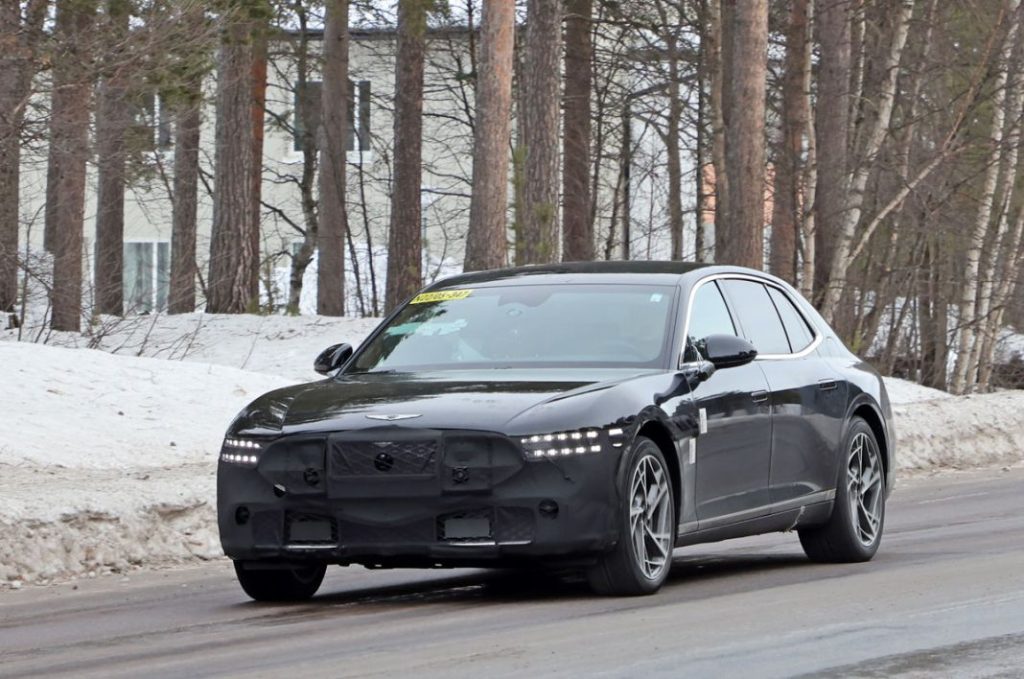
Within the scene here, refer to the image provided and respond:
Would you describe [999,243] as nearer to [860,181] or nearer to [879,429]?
[860,181]

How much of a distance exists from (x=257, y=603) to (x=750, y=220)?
53.1 ft

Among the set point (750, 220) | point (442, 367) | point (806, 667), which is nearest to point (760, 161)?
point (750, 220)

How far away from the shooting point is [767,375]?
33.4 ft

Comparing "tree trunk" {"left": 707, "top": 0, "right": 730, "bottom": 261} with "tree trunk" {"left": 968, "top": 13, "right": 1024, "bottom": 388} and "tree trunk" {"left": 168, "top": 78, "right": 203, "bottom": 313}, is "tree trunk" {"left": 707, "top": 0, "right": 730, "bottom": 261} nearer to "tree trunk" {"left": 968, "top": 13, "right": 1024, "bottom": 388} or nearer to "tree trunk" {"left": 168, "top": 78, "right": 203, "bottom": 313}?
"tree trunk" {"left": 968, "top": 13, "right": 1024, "bottom": 388}

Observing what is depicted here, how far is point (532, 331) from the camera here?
9711 mm

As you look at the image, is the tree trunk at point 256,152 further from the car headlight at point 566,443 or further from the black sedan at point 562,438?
the car headlight at point 566,443

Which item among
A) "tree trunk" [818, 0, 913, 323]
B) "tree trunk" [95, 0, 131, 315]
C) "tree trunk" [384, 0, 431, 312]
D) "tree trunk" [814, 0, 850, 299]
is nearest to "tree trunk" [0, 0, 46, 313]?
"tree trunk" [95, 0, 131, 315]

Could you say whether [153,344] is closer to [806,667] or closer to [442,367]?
[442,367]

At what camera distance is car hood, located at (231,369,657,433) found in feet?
27.8

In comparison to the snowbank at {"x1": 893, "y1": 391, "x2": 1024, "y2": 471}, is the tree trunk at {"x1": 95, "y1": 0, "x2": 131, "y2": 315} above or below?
above

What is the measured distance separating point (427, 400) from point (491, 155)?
1485 cm

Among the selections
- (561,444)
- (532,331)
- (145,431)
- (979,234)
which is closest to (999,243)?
(979,234)

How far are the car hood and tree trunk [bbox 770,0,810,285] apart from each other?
67.6 ft

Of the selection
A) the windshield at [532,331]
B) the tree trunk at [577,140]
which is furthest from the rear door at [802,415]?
the tree trunk at [577,140]
